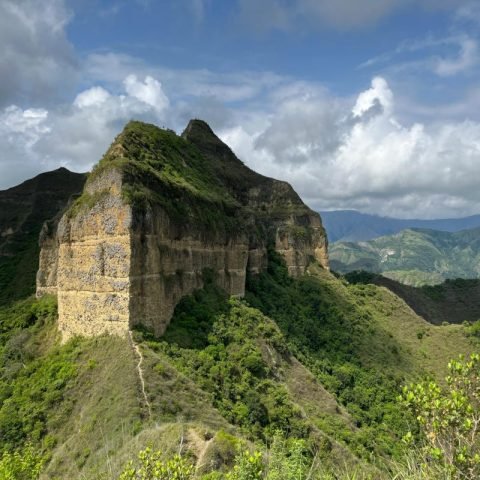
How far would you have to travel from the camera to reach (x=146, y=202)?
37.3 meters

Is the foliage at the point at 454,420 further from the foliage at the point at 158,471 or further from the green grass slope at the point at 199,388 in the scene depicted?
the green grass slope at the point at 199,388

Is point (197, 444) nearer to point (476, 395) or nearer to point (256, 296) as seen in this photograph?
point (476, 395)

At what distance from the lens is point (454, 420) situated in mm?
11602

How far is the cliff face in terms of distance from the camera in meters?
36.0

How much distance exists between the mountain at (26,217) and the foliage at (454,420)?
54.0 m

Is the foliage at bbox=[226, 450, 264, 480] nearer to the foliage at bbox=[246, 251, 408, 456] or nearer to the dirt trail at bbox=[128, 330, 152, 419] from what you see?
the dirt trail at bbox=[128, 330, 152, 419]

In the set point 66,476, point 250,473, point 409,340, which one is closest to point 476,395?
point 250,473

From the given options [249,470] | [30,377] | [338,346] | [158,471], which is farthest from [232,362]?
[158,471]

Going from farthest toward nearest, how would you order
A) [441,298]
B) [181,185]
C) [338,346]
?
[441,298] < [338,346] < [181,185]

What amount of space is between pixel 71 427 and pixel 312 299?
41871 mm

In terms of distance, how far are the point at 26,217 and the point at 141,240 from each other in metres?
50.4

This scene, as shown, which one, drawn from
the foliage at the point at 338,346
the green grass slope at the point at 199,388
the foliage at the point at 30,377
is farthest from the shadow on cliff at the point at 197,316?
the foliage at the point at 338,346

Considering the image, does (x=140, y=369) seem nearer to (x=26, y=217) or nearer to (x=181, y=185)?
(x=181, y=185)

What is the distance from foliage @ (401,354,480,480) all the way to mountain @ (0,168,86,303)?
5405cm
